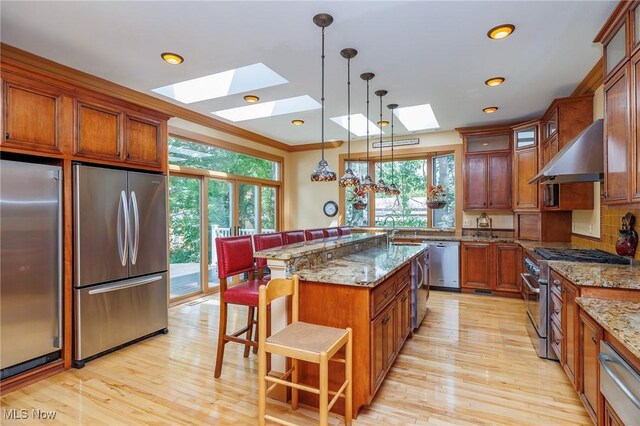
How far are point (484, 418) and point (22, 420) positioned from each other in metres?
2.99

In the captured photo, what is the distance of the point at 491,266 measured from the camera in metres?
5.08

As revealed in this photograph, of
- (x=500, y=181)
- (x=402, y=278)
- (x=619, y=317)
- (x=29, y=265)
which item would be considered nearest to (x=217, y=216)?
(x=29, y=265)

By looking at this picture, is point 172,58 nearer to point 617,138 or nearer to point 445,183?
point 617,138

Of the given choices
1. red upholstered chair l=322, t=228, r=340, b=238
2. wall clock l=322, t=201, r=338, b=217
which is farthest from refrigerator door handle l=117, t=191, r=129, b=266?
wall clock l=322, t=201, r=338, b=217

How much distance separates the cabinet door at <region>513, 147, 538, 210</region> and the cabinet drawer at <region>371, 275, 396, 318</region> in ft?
11.2

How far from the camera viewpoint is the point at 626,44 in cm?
212

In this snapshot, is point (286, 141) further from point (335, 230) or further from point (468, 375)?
point (468, 375)

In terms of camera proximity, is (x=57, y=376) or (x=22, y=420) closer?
(x=22, y=420)

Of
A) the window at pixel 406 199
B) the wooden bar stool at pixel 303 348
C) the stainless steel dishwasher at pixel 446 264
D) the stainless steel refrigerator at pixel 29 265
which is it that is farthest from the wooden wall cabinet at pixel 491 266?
the stainless steel refrigerator at pixel 29 265

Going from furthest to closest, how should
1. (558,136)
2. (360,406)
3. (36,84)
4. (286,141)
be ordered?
1. (286,141)
2. (558,136)
3. (36,84)
4. (360,406)

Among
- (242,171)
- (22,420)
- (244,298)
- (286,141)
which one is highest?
(286,141)

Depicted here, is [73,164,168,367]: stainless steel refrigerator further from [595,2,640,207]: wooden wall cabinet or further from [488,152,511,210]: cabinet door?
[488,152,511,210]: cabinet door

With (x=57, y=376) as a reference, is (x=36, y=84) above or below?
above

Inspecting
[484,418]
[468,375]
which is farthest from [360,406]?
[468,375]
